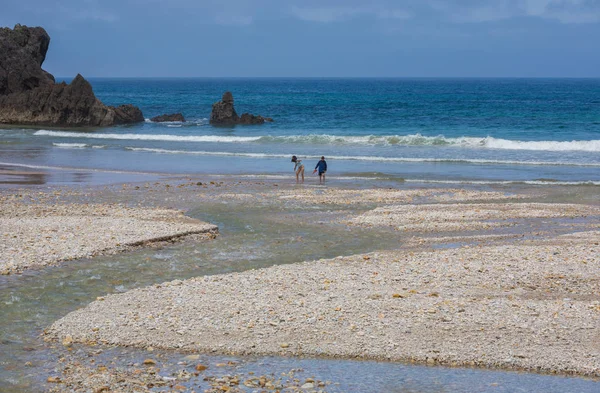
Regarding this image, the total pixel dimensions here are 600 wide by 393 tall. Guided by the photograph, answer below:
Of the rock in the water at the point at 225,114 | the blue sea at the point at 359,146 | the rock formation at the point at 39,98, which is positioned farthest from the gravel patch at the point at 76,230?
the rock in the water at the point at 225,114

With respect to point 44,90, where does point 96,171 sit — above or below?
below

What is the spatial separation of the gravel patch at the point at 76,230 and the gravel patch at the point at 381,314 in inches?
144

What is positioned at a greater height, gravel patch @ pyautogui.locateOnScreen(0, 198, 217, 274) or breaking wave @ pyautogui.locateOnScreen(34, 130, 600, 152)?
breaking wave @ pyautogui.locateOnScreen(34, 130, 600, 152)

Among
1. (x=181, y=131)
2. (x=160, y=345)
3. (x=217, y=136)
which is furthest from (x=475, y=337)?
(x=181, y=131)

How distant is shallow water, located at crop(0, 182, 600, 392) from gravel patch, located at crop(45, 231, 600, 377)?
376 millimetres

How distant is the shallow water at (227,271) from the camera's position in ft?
31.7

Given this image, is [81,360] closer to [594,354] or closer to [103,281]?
[103,281]

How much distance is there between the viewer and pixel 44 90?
231ft

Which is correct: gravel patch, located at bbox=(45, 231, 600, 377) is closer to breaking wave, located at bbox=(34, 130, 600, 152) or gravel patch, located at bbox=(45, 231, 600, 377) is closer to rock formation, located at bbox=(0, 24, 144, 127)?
breaking wave, located at bbox=(34, 130, 600, 152)

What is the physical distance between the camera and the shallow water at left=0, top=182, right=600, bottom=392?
9656 mm

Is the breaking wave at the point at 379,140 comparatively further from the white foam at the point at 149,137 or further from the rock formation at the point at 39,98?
the rock formation at the point at 39,98

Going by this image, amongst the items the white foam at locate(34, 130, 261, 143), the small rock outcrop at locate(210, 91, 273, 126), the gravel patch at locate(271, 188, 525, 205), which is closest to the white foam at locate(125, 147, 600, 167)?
the white foam at locate(34, 130, 261, 143)

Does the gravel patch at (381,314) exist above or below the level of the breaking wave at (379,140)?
below

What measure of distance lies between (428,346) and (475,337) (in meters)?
0.87
